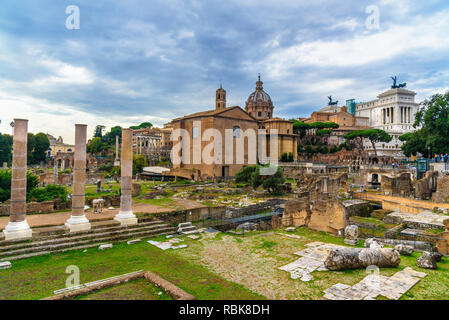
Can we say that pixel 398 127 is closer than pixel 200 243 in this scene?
No

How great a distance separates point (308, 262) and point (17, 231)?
9.75 m

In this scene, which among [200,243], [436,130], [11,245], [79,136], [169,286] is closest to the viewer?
[169,286]

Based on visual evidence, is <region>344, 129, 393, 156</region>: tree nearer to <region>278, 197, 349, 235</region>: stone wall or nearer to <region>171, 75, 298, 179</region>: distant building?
<region>171, 75, 298, 179</region>: distant building

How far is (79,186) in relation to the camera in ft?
36.4

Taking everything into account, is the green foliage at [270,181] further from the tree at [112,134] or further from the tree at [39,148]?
the tree at [112,134]

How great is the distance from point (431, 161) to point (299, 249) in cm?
2479

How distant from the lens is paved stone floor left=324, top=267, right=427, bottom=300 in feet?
19.2

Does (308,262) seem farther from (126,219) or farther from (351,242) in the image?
(126,219)

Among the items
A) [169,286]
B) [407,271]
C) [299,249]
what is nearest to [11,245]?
[169,286]

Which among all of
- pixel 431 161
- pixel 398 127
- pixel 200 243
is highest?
pixel 398 127

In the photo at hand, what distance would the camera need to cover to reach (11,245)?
8852 millimetres

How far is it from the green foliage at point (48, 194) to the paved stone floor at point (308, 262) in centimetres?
1348

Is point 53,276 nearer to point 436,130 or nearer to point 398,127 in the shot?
point 436,130
